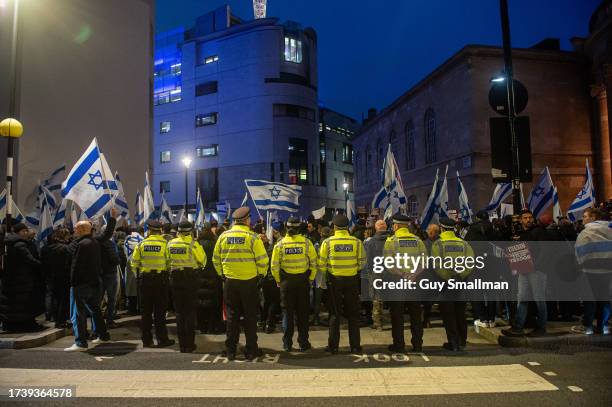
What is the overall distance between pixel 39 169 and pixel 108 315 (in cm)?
1497

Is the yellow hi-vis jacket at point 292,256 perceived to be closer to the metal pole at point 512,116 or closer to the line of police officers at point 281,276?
the line of police officers at point 281,276

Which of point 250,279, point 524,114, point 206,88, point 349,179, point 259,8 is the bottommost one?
point 250,279

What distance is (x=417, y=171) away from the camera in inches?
1438

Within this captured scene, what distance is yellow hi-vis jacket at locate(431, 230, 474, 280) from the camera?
7.37 metres

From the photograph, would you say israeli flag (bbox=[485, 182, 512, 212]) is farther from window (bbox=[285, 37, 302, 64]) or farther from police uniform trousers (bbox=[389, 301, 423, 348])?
window (bbox=[285, 37, 302, 64])

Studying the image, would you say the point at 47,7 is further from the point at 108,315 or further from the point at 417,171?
the point at 417,171

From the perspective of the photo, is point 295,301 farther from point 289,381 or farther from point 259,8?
point 259,8

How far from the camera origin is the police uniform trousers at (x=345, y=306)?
23.6 feet

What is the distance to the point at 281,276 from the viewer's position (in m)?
7.55

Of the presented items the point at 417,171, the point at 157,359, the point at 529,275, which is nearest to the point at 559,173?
the point at 417,171

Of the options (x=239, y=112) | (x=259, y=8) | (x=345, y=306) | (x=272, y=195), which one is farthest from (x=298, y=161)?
(x=345, y=306)

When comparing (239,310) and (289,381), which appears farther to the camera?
(239,310)

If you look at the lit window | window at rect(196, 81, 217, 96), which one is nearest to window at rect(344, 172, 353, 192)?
window at rect(196, 81, 217, 96)

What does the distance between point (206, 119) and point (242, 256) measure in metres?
45.2
